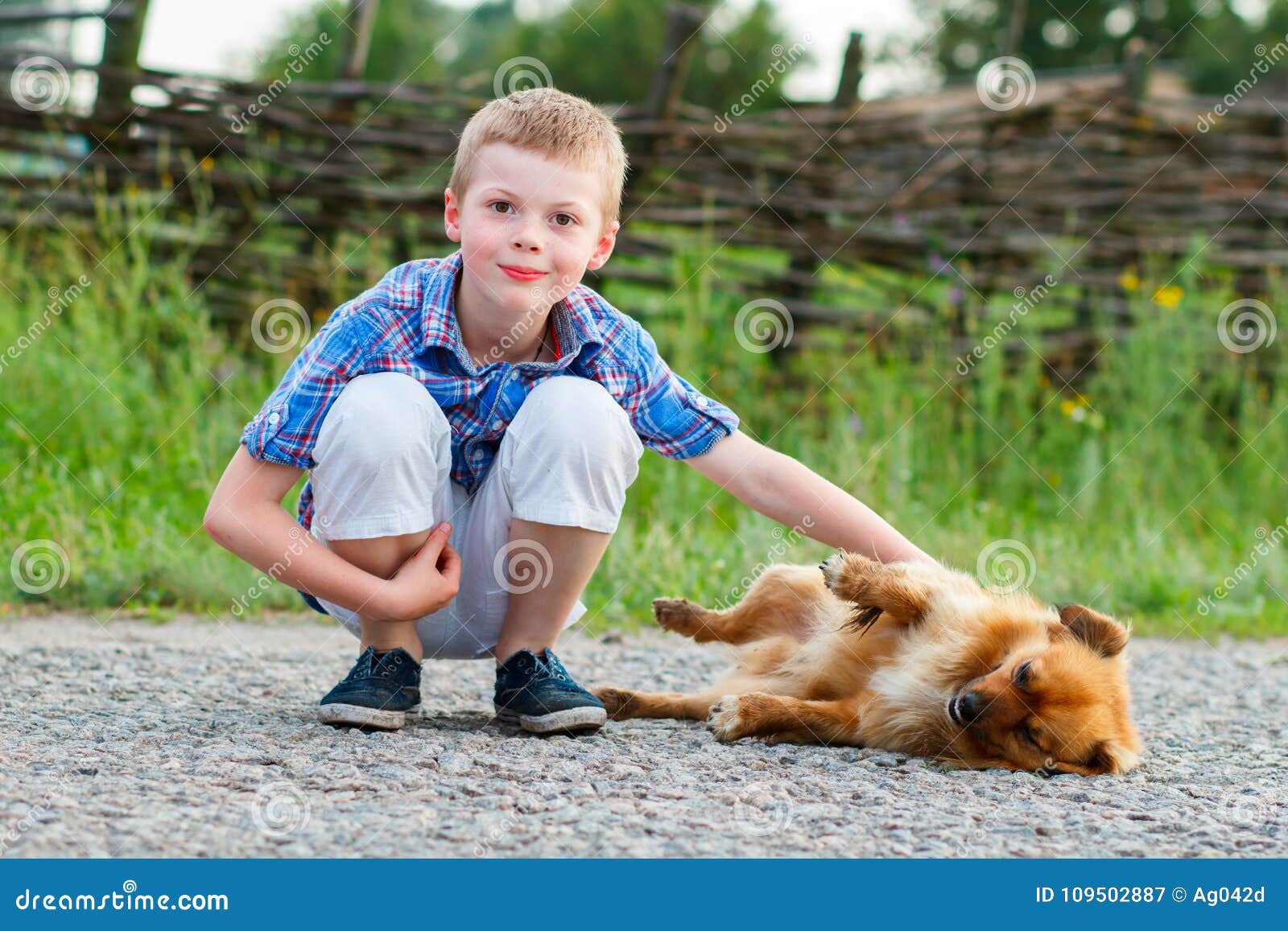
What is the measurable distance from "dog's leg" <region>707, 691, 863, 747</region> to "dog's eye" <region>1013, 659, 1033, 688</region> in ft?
1.35

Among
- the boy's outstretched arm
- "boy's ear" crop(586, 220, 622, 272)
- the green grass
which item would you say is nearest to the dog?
the boy's outstretched arm

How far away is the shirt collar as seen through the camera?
2.70 meters

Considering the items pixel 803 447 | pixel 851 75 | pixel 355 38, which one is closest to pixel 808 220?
pixel 851 75

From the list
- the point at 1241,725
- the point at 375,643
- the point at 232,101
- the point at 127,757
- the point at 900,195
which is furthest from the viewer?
the point at 900,195

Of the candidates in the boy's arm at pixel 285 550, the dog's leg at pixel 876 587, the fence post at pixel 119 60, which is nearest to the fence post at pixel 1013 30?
the fence post at pixel 119 60

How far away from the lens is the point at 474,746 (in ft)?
8.47

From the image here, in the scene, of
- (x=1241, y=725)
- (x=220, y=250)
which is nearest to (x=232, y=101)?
(x=220, y=250)

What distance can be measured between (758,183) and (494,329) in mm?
4290

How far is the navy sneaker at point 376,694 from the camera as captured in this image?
105 inches

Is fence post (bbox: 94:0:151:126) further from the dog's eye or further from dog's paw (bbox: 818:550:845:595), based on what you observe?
the dog's eye

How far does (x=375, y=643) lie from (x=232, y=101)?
4562mm

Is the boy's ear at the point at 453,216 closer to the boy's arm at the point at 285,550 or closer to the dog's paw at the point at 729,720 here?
the boy's arm at the point at 285,550

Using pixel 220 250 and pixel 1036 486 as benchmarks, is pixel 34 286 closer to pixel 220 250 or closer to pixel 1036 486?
pixel 220 250

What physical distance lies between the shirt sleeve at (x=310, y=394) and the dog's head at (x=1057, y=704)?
1.45 m
